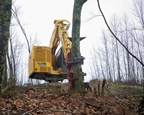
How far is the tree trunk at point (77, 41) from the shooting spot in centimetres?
778

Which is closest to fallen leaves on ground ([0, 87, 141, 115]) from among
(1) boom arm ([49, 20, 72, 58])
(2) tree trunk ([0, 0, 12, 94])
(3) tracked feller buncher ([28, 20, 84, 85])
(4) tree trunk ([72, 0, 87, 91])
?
(2) tree trunk ([0, 0, 12, 94])

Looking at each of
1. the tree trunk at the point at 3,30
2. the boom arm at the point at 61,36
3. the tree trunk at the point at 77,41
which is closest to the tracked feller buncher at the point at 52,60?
the boom arm at the point at 61,36

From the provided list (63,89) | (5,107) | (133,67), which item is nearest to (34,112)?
(5,107)

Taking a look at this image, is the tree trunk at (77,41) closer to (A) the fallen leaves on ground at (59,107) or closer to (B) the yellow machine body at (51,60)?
(A) the fallen leaves on ground at (59,107)

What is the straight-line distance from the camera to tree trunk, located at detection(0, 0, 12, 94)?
5777 mm

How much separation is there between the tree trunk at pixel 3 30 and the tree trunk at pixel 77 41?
2812 millimetres

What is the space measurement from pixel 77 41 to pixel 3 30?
306 cm

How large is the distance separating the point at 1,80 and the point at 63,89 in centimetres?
279

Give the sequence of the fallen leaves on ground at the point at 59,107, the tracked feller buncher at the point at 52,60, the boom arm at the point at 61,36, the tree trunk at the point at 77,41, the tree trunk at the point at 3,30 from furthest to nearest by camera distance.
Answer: the tracked feller buncher at the point at 52,60, the boom arm at the point at 61,36, the tree trunk at the point at 77,41, the tree trunk at the point at 3,30, the fallen leaves on ground at the point at 59,107

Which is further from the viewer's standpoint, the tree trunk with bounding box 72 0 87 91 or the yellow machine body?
the yellow machine body

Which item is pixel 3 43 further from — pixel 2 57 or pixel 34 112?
pixel 34 112

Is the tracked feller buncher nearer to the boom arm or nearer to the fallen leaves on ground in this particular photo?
the boom arm

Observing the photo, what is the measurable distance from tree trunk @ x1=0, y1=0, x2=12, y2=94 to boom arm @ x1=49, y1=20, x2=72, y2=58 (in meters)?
4.59

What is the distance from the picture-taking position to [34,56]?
12.3 metres
